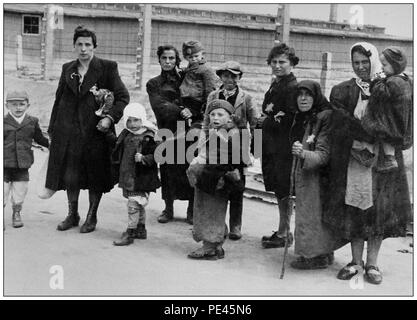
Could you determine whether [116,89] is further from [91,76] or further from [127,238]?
[127,238]

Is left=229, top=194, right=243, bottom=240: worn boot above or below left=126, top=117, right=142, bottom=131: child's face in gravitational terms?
below

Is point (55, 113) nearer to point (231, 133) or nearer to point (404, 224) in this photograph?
point (231, 133)

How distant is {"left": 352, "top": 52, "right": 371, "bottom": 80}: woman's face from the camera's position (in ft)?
13.4

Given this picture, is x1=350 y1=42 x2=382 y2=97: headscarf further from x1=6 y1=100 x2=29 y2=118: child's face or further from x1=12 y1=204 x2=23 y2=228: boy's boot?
x1=12 y1=204 x2=23 y2=228: boy's boot

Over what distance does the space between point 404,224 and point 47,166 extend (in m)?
3.38

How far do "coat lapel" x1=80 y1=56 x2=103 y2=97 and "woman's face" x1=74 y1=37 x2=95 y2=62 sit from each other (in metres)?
0.09

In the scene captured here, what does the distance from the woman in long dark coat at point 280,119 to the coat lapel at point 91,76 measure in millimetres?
1625

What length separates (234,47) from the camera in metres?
14.9

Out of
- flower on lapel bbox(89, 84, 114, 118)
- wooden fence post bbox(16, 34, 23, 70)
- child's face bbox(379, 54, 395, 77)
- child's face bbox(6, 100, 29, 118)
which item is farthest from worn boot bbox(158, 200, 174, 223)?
wooden fence post bbox(16, 34, 23, 70)

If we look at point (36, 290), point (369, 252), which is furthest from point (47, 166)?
point (369, 252)

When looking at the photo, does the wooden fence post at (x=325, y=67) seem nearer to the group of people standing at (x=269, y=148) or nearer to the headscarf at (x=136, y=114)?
the group of people standing at (x=269, y=148)

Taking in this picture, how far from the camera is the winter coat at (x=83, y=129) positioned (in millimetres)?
5324

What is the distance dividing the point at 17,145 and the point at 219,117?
2073 mm

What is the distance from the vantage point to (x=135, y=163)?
5109 mm
